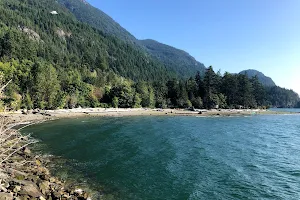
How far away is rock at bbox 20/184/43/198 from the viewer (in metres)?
17.5

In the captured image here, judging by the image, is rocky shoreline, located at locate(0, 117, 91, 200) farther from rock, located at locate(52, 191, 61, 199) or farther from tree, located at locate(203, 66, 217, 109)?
tree, located at locate(203, 66, 217, 109)

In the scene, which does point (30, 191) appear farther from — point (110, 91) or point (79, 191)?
point (110, 91)

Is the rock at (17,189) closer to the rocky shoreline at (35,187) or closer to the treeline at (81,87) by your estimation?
the rocky shoreline at (35,187)

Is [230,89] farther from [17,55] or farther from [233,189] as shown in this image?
[233,189]

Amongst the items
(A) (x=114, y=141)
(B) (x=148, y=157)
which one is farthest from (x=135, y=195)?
(A) (x=114, y=141)

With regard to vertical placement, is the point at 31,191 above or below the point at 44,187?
above

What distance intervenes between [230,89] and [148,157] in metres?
139

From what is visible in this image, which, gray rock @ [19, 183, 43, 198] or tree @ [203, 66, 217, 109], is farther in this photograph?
tree @ [203, 66, 217, 109]

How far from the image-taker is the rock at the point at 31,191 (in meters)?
17.5

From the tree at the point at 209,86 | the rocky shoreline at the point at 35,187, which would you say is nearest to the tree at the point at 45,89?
the rocky shoreline at the point at 35,187

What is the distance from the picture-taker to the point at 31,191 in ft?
59.0

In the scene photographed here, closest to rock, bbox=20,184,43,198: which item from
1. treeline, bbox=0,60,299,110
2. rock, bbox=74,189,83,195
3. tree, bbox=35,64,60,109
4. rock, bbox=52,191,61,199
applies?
rock, bbox=52,191,61,199

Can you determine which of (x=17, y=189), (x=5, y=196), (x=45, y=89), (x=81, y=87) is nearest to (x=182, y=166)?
(x=17, y=189)

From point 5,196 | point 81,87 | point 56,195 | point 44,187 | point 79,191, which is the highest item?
point 81,87
